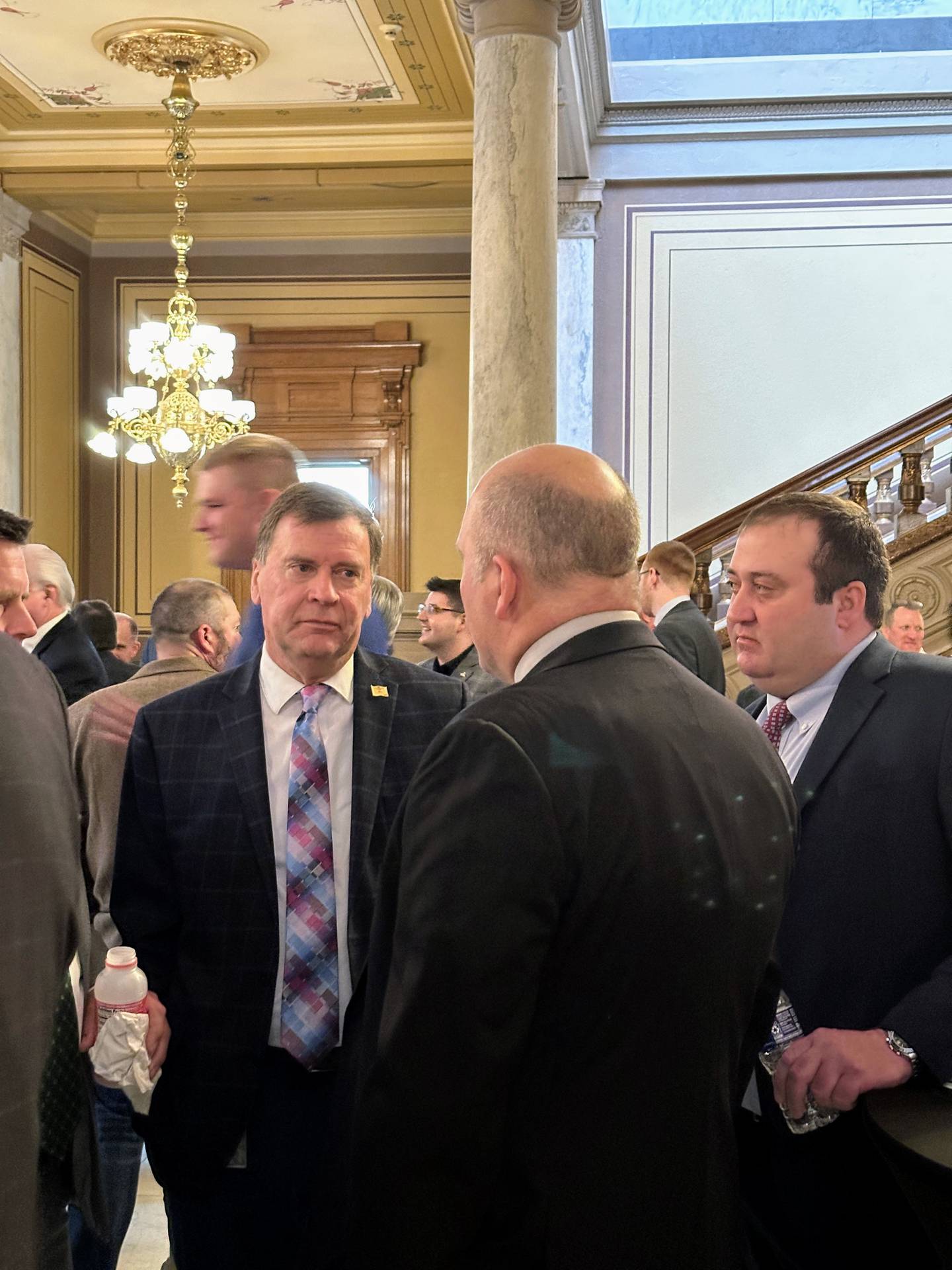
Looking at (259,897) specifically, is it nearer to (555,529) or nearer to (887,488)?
(555,529)

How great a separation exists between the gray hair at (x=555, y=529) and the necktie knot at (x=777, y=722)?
0.80m

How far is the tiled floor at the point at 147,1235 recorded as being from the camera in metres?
3.15

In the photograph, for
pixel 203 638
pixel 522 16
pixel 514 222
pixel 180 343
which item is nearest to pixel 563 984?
pixel 203 638

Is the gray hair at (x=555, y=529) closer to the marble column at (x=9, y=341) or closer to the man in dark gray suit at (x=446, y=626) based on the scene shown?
the man in dark gray suit at (x=446, y=626)

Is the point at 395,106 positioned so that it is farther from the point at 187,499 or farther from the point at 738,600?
the point at 738,600

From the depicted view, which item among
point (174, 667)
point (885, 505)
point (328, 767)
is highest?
point (885, 505)

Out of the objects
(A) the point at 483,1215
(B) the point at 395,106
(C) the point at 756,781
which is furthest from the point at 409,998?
(B) the point at 395,106

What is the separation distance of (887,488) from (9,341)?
6.71m

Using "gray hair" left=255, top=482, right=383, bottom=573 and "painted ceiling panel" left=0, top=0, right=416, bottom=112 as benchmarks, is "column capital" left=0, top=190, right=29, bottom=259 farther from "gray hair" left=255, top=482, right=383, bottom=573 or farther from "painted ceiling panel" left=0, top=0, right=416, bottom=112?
"gray hair" left=255, top=482, right=383, bottom=573

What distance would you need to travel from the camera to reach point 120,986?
1.89m

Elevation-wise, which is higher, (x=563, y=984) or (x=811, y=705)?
(x=811, y=705)

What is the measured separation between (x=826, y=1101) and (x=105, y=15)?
7.88 m

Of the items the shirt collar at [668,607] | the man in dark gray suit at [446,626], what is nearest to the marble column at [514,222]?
the man in dark gray suit at [446,626]

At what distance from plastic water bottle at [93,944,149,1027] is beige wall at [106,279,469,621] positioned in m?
10.4
